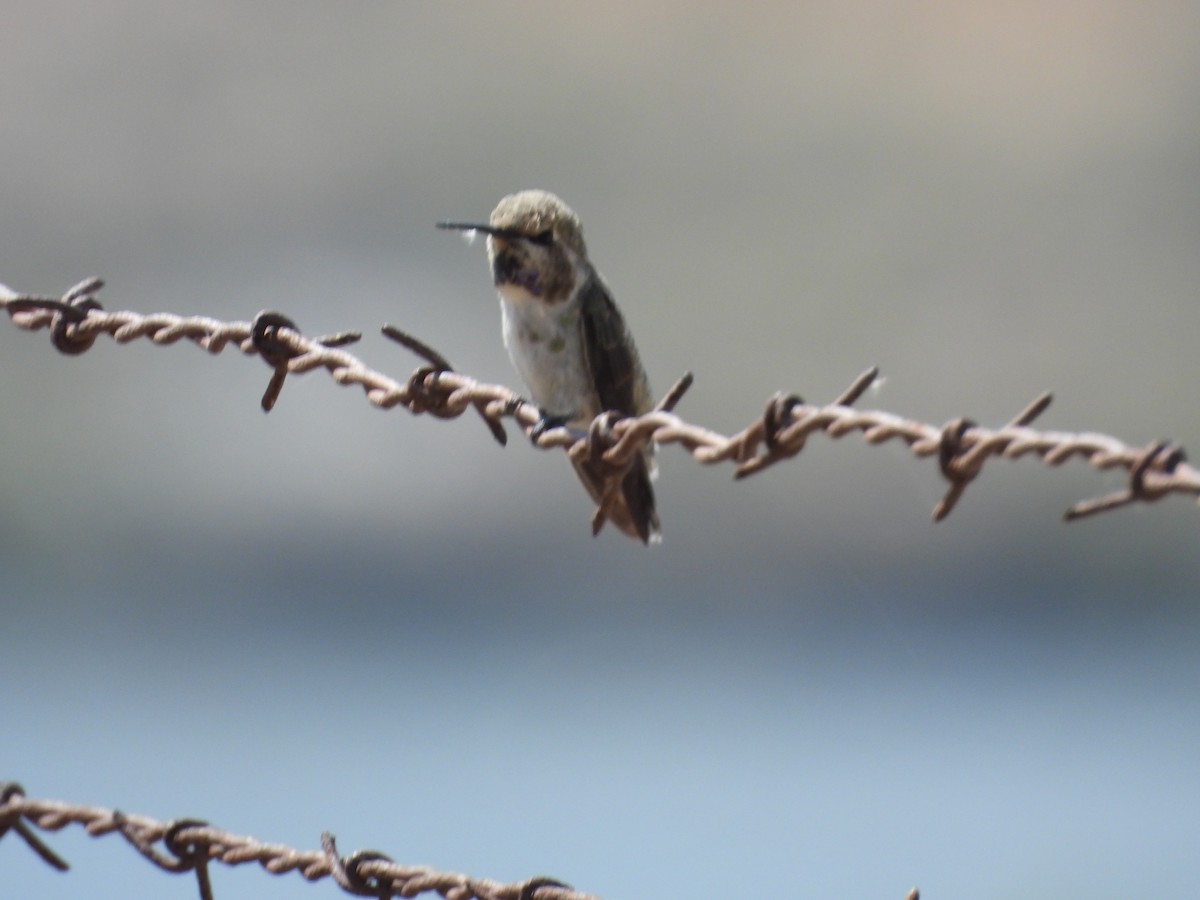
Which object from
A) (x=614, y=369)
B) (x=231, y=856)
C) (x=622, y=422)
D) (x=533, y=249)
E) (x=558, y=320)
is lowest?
(x=231, y=856)

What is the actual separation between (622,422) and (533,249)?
2188mm

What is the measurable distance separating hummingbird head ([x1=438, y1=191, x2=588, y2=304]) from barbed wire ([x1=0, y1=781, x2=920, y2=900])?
219cm

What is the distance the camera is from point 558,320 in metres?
4.29

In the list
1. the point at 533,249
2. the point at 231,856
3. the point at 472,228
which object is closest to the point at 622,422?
the point at 231,856

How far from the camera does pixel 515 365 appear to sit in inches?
172

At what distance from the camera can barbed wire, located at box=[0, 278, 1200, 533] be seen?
147 centimetres

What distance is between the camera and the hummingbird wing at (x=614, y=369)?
4.30 metres

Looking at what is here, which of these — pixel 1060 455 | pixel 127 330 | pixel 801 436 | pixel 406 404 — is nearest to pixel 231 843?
pixel 406 404

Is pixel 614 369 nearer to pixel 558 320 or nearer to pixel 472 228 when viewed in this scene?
pixel 558 320

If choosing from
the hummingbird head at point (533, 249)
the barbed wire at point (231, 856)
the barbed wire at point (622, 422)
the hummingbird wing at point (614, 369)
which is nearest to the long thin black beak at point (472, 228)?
the hummingbird head at point (533, 249)

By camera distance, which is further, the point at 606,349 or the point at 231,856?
the point at 606,349

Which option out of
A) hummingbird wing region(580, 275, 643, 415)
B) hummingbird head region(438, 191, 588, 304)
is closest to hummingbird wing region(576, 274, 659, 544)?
hummingbird wing region(580, 275, 643, 415)

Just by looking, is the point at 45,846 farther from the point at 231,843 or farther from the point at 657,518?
the point at 657,518

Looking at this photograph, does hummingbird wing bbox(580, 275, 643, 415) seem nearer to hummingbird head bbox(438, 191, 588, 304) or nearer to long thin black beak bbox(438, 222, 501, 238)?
hummingbird head bbox(438, 191, 588, 304)
